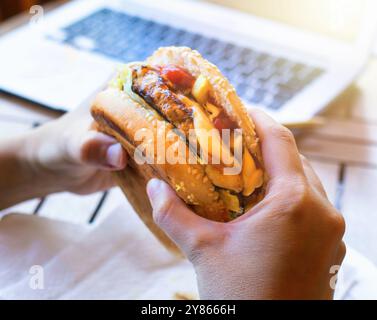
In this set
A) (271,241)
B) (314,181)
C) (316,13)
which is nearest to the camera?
(271,241)

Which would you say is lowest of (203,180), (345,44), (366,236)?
(366,236)

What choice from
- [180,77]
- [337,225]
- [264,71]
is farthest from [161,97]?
[264,71]

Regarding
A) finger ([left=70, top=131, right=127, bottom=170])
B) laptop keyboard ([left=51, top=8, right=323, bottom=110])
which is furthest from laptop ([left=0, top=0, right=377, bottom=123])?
finger ([left=70, top=131, right=127, bottom=170])

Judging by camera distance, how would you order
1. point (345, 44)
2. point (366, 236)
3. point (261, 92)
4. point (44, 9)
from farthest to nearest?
point (44, 9) → point (345, 44) → point (261, 92) → point (366, 236)

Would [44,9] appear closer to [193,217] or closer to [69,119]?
[69,119]

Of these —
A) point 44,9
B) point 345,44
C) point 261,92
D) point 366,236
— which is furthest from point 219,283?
point 44,9

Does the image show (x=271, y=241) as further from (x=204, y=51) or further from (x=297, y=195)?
(x=204, y=51)

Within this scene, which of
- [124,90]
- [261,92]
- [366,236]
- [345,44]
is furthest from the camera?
[345,44]
